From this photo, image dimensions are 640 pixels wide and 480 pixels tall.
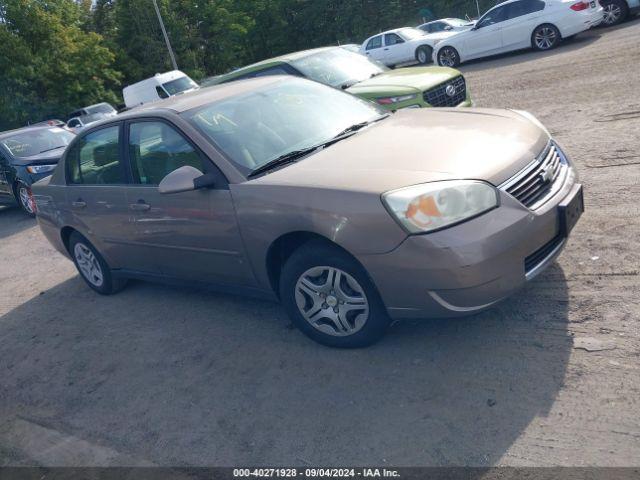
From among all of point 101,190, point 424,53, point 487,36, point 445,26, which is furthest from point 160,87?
point 101,190

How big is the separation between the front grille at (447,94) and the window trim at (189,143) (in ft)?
14.3

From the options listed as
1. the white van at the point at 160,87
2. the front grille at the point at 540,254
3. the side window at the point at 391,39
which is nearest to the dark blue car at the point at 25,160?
the front grille at the point at 540,254

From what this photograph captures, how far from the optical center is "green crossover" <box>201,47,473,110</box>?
830 centimetres

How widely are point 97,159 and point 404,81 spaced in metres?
Answer: 4.66

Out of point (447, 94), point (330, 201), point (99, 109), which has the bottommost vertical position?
point (447, 94)

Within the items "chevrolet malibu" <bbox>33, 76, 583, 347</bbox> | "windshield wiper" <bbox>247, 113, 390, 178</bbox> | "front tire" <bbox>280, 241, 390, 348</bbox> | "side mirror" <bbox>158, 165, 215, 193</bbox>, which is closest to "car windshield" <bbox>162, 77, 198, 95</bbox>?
"chevrolet malibu" <bbox>33, 76, 583, 347</bbox>

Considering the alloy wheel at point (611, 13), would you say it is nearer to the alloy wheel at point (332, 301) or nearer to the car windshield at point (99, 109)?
the alloy wheel at point (332, 301)

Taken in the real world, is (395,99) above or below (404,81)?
→ below

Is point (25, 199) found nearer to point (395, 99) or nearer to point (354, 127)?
point (395, 99)

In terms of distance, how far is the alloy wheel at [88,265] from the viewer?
20.2 ft

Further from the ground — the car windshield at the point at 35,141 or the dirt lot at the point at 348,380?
the car windshield at the point at 35,141

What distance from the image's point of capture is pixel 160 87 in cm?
2553

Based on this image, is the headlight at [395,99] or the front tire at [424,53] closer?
the headlight at [395,99]

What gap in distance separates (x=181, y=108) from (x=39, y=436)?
2.50m
